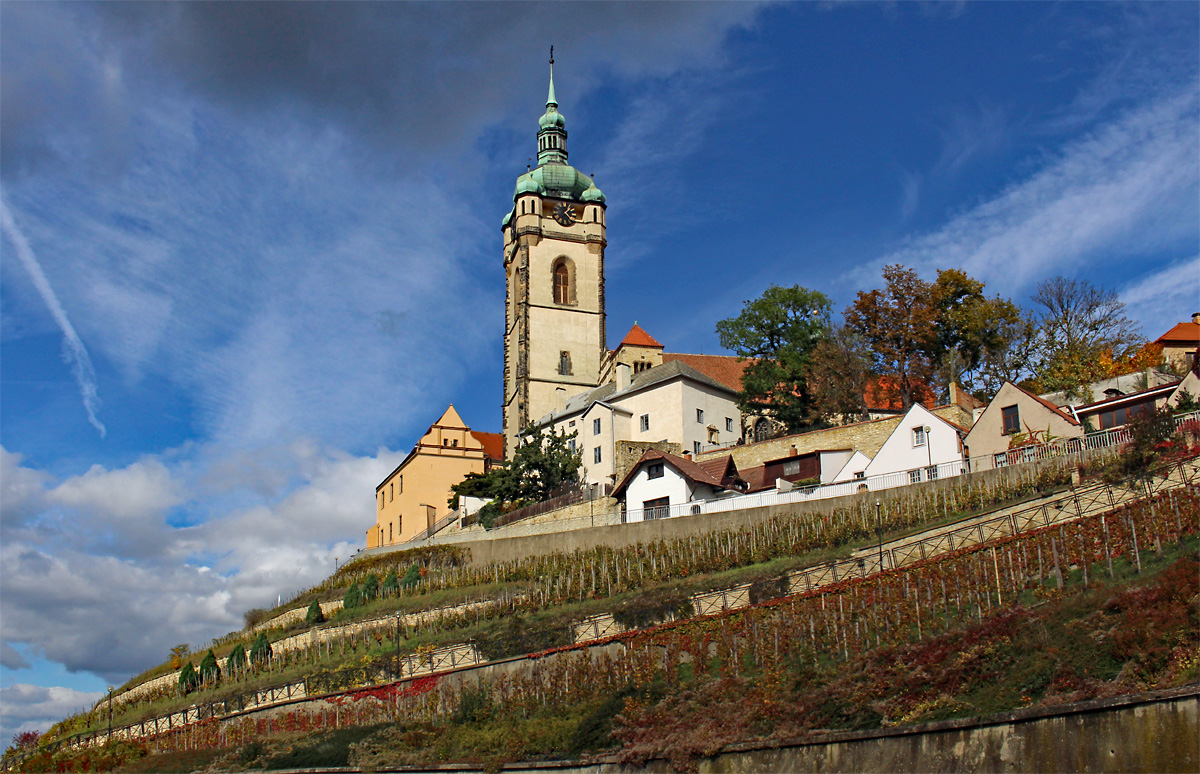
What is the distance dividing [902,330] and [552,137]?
46962 millimetres

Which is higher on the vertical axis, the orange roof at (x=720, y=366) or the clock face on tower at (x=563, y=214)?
the clock face on tower at (x=563, y=214)

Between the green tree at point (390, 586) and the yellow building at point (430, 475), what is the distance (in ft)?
85.5

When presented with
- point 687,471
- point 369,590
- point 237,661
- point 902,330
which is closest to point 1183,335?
point 902,330

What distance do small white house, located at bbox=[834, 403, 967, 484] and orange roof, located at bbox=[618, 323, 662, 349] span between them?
94.5ft

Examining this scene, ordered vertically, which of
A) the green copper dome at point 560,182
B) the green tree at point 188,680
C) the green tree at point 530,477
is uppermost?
the green copper dome at point 560,182

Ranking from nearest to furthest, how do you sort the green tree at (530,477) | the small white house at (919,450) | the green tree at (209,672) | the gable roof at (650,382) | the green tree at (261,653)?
the green tree at (209,672), the green tree at (261,653), the small white house at (919,450), the green tree at (530,477), the gable roof at (650,382)

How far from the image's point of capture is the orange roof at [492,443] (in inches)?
3378

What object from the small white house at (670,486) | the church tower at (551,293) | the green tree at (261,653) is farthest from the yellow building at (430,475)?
the green tree at (261,653)

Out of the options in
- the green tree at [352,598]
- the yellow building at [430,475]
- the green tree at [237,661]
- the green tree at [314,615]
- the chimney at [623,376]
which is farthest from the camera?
the yellow building at [430,475]

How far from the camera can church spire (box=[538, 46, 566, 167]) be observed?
91.0 metres

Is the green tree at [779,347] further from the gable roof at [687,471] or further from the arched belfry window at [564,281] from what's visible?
the arched belfry window at [564,281]

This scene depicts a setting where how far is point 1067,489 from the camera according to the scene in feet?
97.8

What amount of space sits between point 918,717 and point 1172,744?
434 cm

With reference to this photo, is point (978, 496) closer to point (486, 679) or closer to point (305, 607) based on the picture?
point (486, 679)
